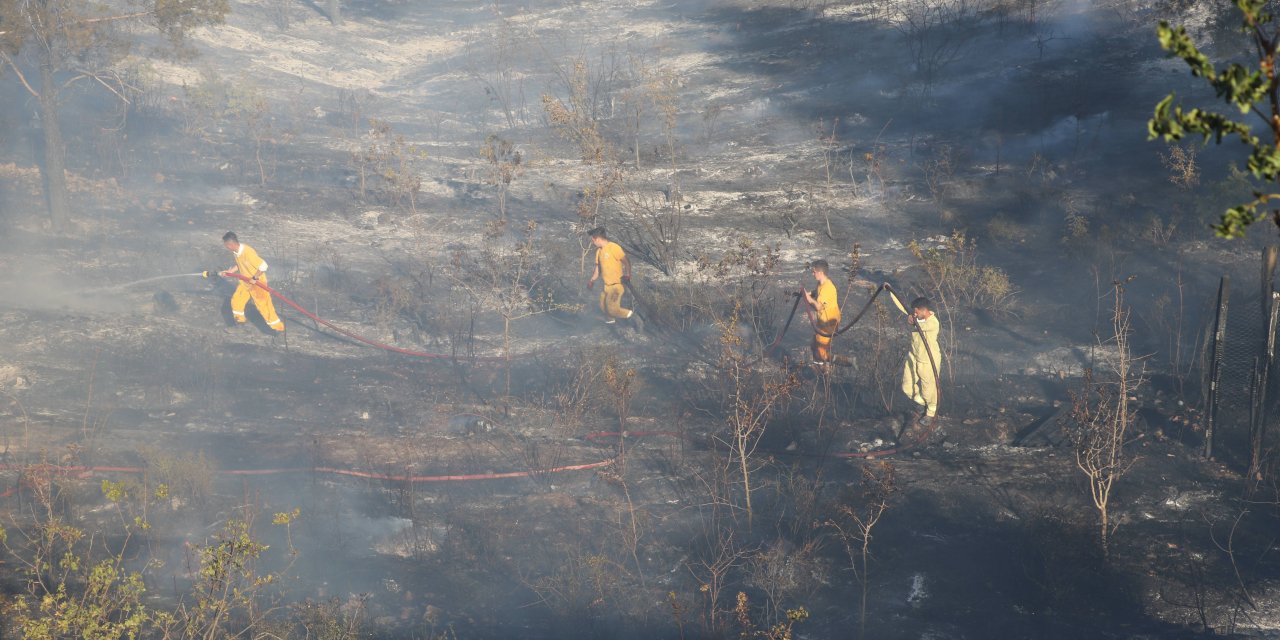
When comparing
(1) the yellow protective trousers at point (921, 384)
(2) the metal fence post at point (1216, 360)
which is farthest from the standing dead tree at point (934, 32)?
(2) the metal fence post at point (1216, 360)

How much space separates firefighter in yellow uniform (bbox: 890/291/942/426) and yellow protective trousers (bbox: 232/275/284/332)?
7470 mm

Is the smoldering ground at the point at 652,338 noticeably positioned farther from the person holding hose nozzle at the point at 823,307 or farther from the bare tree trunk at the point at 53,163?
the bare tree trunk at the point at 53,163

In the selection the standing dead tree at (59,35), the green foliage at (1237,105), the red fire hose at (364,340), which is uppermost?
the green foliage at (1237,105)

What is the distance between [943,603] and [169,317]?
9967mm

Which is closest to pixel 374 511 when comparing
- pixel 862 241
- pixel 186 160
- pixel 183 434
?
pixel 183 434

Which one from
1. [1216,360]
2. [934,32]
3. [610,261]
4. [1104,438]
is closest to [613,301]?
[610,261]

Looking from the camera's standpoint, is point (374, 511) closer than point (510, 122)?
Yes

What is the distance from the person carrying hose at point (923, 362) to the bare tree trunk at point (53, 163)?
12667mm

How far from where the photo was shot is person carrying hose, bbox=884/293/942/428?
26.8 feet

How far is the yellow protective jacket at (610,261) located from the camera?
1066 centimetres

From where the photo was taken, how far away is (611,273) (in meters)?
10.7

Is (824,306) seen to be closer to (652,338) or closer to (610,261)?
(652,338)

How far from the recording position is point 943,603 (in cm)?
601

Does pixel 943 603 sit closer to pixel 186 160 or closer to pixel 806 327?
pixel 806 327
